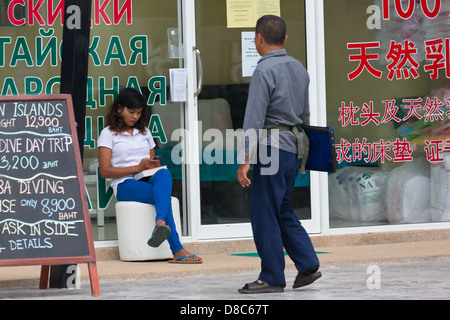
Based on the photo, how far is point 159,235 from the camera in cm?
719

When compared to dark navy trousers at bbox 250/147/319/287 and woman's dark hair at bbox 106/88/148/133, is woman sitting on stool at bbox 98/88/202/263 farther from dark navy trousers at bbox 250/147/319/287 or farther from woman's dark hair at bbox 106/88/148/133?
dark navy trousers at bbox 250/147/319/287

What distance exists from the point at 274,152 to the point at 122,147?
76.5 inches

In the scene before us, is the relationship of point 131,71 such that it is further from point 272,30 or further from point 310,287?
point 310,287

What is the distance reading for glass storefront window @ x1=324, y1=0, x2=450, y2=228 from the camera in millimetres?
8531

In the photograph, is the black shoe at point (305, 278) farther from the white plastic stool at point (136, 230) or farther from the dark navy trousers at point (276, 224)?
the white plastic stool at point (136, 230)

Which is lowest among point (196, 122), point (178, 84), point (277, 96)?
point (196, 122)

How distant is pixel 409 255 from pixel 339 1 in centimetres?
231

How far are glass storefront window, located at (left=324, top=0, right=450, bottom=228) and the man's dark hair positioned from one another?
238cm

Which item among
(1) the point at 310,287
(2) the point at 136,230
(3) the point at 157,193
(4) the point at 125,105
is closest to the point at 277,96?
(1) the point at 310,287

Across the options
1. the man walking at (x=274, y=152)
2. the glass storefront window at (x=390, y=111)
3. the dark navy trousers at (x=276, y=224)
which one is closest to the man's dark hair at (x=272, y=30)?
the man walking at (x=274, y=152)

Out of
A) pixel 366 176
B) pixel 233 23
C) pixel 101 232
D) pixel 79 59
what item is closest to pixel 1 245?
pixel 79 59

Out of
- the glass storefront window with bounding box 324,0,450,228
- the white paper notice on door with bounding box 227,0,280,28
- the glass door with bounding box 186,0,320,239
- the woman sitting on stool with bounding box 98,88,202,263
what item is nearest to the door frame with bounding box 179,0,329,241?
the glass door with bounding box 186,0,320,239
